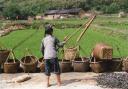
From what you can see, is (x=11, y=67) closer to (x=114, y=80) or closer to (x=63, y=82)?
(x=63, y=82)

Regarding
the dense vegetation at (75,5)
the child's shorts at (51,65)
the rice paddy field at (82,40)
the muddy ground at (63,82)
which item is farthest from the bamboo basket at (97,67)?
the dense vegetation at (75,5)

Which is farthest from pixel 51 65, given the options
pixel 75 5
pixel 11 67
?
pixel 75 5

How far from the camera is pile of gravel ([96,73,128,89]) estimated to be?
36.7 ft

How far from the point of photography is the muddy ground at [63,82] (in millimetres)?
11452

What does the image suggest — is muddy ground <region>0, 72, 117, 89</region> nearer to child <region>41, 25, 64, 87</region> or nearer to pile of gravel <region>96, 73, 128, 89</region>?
pile of gravel <region>96, 73, 128, 89</region>

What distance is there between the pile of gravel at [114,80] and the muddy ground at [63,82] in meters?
0.21

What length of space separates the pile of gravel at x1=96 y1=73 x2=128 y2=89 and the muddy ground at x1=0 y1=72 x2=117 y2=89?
0.21 metres

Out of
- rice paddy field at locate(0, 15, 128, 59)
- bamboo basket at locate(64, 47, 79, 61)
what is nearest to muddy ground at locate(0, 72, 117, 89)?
bamboo basket at locate(64, 47, 79, 61)

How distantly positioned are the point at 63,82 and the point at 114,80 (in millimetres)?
1465

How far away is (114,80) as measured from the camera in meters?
11.5

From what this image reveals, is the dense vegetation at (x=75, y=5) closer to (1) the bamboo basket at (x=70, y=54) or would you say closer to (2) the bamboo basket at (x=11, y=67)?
(1) the bamboo basket at (x=70, y=54)

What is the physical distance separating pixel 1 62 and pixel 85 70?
110 inches

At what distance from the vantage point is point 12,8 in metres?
87.1

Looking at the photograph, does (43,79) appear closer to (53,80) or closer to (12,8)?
(53,80)
